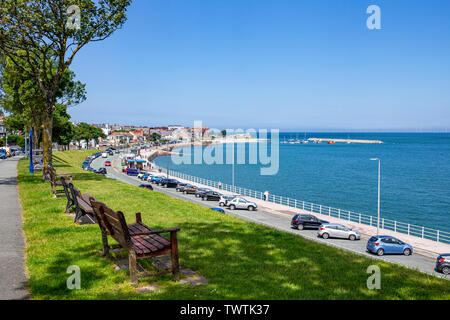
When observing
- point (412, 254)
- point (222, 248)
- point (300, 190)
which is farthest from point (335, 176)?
point (222, 248)

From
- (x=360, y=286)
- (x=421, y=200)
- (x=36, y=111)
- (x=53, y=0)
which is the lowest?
(x=421, y=200)

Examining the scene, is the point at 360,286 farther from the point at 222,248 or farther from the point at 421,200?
the point at 421,200

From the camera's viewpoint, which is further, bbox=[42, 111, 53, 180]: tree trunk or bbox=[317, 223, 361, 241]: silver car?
bbox=[317, 223, 361, 241]: silver car

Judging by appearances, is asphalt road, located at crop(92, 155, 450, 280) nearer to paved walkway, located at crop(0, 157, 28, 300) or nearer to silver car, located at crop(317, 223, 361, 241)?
silver car, located at crop(317, 223, 361, 241)

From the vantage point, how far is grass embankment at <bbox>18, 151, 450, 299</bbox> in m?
5.00

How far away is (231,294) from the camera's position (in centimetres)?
486

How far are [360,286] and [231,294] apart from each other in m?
2.12

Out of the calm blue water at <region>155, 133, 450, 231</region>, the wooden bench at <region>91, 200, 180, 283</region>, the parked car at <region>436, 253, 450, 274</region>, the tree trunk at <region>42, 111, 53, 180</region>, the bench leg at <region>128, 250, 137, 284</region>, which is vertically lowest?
the calm blue water at <region>155, 133, 450, 231</region>

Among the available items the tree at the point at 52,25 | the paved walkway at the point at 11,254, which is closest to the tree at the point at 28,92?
the tree at the point at 52,25

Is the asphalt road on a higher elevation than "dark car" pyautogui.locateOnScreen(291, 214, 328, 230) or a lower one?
lower

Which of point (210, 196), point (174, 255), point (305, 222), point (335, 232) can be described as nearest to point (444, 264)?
point (335, 232)

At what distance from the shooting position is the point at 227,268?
6055 millimetres

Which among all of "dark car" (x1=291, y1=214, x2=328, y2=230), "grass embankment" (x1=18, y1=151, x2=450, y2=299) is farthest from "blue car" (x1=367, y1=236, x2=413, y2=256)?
"grass embankment" (x1=18, y1=151, x2=450, y2=299)
